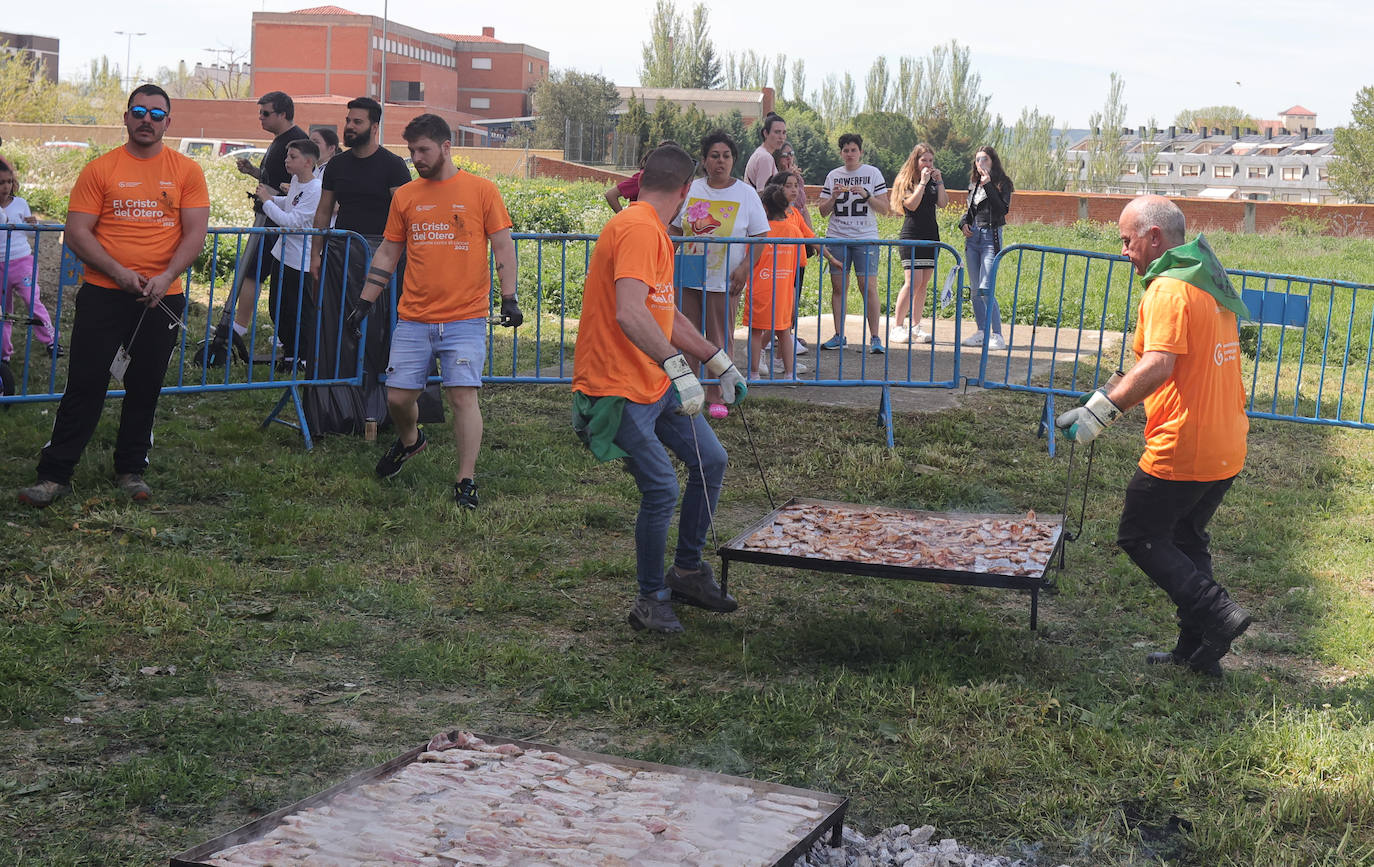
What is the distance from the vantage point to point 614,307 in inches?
205

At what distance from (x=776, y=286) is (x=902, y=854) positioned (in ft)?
20.5

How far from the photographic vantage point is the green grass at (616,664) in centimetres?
391

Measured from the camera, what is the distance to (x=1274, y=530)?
23.6ft

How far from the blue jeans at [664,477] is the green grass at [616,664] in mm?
343

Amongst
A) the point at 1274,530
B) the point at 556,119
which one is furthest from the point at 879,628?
the point at 556,119

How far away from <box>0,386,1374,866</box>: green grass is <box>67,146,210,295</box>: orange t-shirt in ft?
4.33

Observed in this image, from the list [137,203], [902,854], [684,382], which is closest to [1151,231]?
[684,382]

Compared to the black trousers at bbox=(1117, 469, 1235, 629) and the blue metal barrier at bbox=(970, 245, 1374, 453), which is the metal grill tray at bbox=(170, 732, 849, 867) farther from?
the blue metal barrier at bbox=(970, 245, 1374, 453)

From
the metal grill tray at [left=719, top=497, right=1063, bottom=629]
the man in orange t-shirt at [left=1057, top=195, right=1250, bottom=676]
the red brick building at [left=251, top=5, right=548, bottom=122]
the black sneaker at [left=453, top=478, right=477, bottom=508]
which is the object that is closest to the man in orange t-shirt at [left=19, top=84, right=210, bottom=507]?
the black sneaker at [left=453, top=478, right=477, bottom=508]

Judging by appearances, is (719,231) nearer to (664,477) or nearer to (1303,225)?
(664,477)

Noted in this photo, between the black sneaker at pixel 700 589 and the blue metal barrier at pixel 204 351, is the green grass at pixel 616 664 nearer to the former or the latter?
the black sneaker at pixel 700 589

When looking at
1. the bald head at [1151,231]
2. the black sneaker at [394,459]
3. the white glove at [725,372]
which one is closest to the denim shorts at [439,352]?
the black sneaker at [394,459]

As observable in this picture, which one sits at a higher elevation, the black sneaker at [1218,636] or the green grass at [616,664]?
the black sneaker at [1218,636]

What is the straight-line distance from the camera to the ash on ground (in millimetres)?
3514
